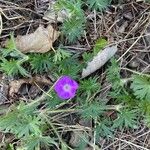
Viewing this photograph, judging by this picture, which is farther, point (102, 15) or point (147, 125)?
point (102, 15)

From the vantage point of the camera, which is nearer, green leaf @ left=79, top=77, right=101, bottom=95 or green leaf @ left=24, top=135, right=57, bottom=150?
green leaf @ left=24, top=135, right=57, bottom=150

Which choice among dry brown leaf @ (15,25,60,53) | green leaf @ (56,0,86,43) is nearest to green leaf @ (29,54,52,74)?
dry brown leaf @ (15,25,60,53)

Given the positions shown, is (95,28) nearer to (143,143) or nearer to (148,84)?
(148,84)

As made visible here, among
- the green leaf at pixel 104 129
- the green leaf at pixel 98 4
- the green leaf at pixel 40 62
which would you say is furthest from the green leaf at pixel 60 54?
the green leaf at pixel 104 129

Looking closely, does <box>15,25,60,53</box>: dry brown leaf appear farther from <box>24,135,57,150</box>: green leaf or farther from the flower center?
<box>24,135,57,150</box>: green leaf

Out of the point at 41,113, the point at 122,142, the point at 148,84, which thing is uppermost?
the point at 148,84

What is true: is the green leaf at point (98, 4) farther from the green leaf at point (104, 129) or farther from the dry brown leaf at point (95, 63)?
the green leaf at point (104, 129)

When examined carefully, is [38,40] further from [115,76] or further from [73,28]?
[115,76]

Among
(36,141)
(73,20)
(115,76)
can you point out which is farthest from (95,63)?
(36,141)

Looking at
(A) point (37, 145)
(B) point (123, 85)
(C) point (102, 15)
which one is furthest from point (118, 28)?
(A) point (37, 145)
